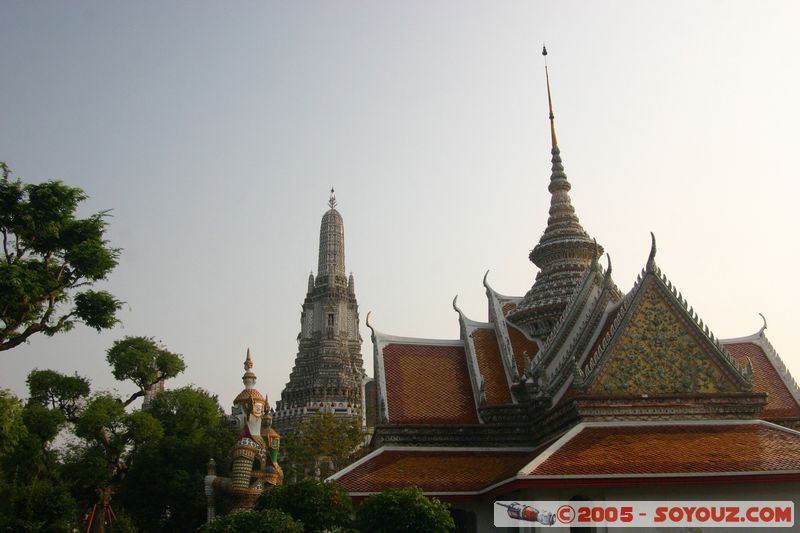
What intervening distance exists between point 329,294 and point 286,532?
46.4 m

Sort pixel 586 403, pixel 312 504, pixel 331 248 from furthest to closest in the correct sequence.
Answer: pixel 331 248 → pixel 586 403 → pixel 312 504

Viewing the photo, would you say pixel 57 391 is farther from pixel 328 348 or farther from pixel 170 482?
pixel 328 348

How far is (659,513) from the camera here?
11242 mm

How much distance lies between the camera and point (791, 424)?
14820 mm

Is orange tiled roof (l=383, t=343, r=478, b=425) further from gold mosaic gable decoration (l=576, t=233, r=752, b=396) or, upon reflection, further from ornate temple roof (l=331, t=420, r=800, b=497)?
gold mosaic gable decoration (l=576, t=233, r=752, b=396)

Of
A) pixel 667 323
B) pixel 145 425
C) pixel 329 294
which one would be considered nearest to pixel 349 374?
pixel 329 294

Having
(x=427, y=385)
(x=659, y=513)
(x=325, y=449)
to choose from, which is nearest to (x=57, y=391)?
(x=325, y=449)

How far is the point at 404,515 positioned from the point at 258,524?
1846 mm

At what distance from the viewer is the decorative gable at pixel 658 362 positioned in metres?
13.1

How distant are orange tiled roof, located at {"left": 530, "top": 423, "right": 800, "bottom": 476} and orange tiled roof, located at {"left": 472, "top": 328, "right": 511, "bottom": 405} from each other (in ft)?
10.5

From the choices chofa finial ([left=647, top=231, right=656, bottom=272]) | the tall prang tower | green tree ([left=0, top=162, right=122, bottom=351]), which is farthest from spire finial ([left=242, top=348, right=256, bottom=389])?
the tall prang tower

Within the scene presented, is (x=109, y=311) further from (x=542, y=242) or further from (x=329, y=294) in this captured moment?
(x=329, y=294)

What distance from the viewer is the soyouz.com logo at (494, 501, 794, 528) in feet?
36.7

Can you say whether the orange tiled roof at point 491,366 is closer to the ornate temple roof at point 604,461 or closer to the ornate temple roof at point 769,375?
the ornate temple roof at point 604,461
